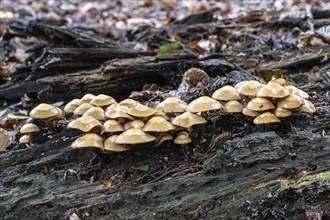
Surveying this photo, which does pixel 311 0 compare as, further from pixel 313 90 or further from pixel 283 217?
pixel 283 217

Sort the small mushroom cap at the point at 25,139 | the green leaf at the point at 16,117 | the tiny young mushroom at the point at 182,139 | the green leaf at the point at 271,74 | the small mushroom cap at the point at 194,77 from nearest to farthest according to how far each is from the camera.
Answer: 1. the tiny young mushroom at the point at 182,139
2. the small mushroom cap at the point at 25,139
3. the small mushroom cap at the point at 194,77
4. the green leaf at the point at 16,117
5. the green leaf at the point at 271,74

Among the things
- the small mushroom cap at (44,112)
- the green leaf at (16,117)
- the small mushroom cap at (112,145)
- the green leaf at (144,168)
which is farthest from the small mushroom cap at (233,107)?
the green leaf at (16,117)

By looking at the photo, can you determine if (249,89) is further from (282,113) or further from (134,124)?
(134,124)

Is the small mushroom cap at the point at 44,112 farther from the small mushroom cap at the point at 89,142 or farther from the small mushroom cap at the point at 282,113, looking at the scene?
the small mushroom cap at the point at 282,113

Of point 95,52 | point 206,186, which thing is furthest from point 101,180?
point 95,52

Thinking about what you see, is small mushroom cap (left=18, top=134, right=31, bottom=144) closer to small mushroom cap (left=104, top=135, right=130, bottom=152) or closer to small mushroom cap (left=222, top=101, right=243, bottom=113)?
small mushroom cap (left=104, top=135, right=130, bottom=152)

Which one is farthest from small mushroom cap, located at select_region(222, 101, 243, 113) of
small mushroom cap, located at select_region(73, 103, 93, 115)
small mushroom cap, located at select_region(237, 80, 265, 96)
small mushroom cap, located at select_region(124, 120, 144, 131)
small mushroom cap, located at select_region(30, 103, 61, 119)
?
small mushroom cap, located at select_region(30, 103, 61, 119)

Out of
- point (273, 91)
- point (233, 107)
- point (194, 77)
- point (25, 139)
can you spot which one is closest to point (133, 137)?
point (233, 107)

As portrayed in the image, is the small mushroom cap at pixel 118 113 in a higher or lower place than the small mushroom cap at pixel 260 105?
higher

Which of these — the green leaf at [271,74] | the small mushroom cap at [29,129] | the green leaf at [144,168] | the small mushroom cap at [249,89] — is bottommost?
the green leaf at [144,168]
